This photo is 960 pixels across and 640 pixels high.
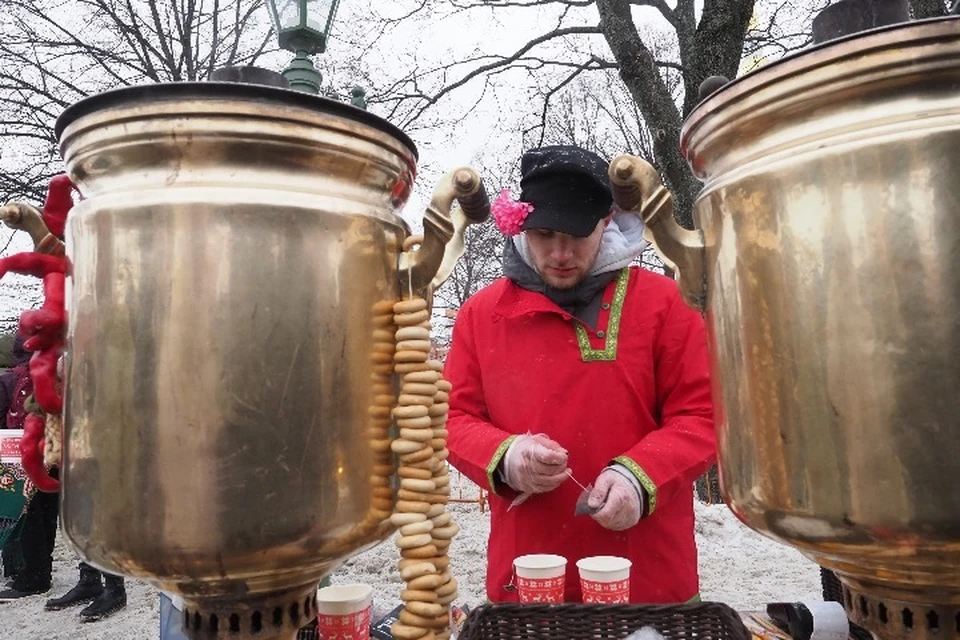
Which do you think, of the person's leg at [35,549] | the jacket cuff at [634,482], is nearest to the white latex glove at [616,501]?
the jacket cuff at [634,482]

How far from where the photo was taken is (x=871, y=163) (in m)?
0.65

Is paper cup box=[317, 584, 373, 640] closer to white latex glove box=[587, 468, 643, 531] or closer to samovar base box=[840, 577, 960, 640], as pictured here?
white latex glove box=[587, 468, 643, 531]

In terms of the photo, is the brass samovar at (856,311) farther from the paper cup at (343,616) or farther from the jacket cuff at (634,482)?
the jacket cuff at (634,482)

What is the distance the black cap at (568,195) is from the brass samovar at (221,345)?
1051 mm

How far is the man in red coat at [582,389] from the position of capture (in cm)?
183

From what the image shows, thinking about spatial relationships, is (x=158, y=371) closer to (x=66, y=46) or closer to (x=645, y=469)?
(x=645, y=469)

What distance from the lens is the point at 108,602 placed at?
4.70 metres

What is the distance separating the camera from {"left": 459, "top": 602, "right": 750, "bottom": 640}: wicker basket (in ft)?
3.97

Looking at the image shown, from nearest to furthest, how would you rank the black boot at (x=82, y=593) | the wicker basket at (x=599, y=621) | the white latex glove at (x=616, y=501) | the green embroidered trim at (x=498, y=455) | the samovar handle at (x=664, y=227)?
1. the samovar handle at (x=664, y=227)
2. the wicker basket at (x=599, y=621)
3. the white latex glove at (x=616, y=501)
4. the green embroidered trim at (x=498, y=455)
5. the black boot at (x=82, y=593)

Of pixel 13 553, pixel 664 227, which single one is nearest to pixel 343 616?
pixel 664 227

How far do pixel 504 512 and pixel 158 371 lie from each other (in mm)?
1394

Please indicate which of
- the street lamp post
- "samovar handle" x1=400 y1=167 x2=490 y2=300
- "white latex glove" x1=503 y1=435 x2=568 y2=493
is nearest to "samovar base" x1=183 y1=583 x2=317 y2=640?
"samovar handle" x1=400 y1=167 x2=490 y2=300

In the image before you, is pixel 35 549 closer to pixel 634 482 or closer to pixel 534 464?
pixel 534 464

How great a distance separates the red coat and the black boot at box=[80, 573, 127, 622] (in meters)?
3.72
